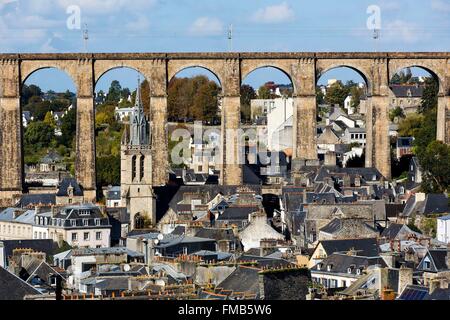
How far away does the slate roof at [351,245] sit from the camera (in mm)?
36344

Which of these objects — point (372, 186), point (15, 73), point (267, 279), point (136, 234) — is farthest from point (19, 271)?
point (15, 73)

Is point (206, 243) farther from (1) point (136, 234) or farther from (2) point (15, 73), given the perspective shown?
(2) point (15, 73)

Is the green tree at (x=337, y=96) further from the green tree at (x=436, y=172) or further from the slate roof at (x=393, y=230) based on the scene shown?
the slate roof at (x=393, y=230)

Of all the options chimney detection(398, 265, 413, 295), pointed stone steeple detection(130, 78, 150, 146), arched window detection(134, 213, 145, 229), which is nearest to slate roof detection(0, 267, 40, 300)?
chimney detection(398, 265, 413, 295)

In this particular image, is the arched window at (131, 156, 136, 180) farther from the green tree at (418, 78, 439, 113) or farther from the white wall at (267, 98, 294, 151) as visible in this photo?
the green tree at (418, 78, 439, 113)

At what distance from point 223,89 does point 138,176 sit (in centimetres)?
1681

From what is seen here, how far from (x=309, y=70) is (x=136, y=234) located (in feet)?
97.2

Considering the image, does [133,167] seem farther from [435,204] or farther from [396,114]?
[396,114]

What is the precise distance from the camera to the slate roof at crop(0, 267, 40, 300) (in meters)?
24.1

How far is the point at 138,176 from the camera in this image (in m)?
57.1

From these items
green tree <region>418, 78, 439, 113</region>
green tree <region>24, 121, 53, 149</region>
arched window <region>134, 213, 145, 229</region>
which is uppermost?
green tree <region>418, 78, 439, 113</region>

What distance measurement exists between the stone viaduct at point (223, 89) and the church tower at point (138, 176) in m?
9.25

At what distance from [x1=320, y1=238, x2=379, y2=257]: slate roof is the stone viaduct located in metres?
31.2

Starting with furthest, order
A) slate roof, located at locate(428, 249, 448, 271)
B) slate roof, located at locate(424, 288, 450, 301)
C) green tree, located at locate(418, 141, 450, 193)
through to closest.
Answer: green tree, located at locate(418, 141, 450, 193) → slate roof, located at locate(428, 249, 448, 271) → slate roof, located at locate(424, 288, 450, 301)
